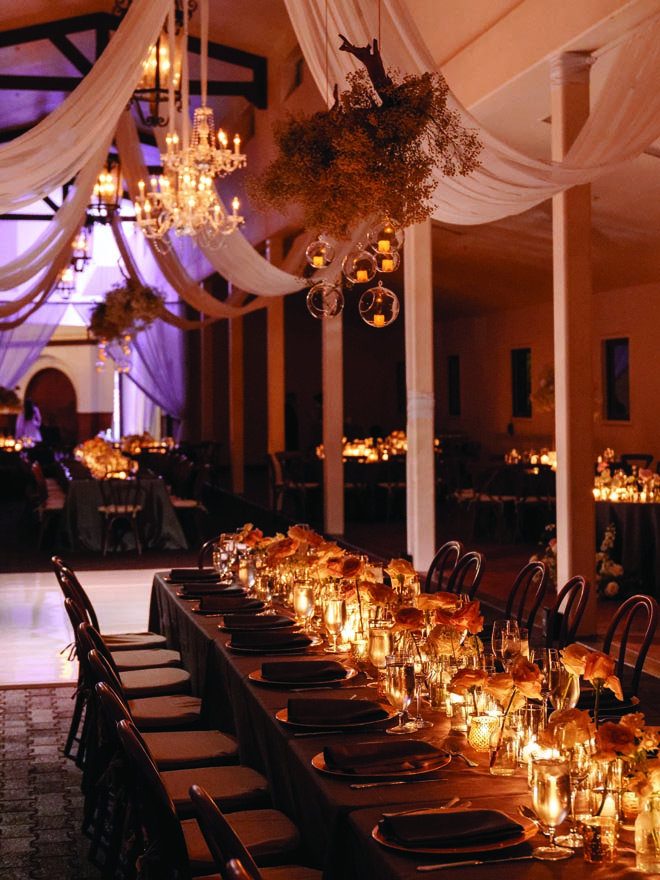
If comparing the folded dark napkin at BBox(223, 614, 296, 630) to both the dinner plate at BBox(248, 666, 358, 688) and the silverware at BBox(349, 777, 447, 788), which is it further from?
the silverware at BBox(349, 777, 447, 788)

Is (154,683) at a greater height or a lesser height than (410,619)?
lesser

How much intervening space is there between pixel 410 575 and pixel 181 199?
16.7 ft

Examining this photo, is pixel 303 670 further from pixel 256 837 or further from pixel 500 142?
pixel 500 142

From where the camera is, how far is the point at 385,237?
5.24m

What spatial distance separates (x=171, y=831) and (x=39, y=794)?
208 cm

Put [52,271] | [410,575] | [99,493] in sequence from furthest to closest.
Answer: [99,493] → [52,271] → [410,575]

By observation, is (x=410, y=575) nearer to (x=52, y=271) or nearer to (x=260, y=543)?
(x=260, y=543)

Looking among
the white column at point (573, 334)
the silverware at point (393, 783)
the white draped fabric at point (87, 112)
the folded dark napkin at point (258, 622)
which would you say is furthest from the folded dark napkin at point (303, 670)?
the white column at point (573, 334)

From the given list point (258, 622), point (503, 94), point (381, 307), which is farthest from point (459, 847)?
point (503, 94)

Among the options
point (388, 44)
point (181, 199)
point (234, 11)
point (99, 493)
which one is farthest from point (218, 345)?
point (388, 44)

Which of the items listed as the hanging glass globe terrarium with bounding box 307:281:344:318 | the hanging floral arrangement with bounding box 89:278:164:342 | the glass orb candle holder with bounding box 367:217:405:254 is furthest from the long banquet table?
the hanging floral arrangement with bounding box 89:278:164:342

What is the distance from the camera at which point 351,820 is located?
7.50 ft

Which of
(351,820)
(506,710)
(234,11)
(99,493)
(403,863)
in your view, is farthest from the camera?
(234,11)

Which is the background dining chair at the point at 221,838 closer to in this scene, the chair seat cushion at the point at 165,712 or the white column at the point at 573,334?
Answer: the chair seat cushion at the point at 165,712
